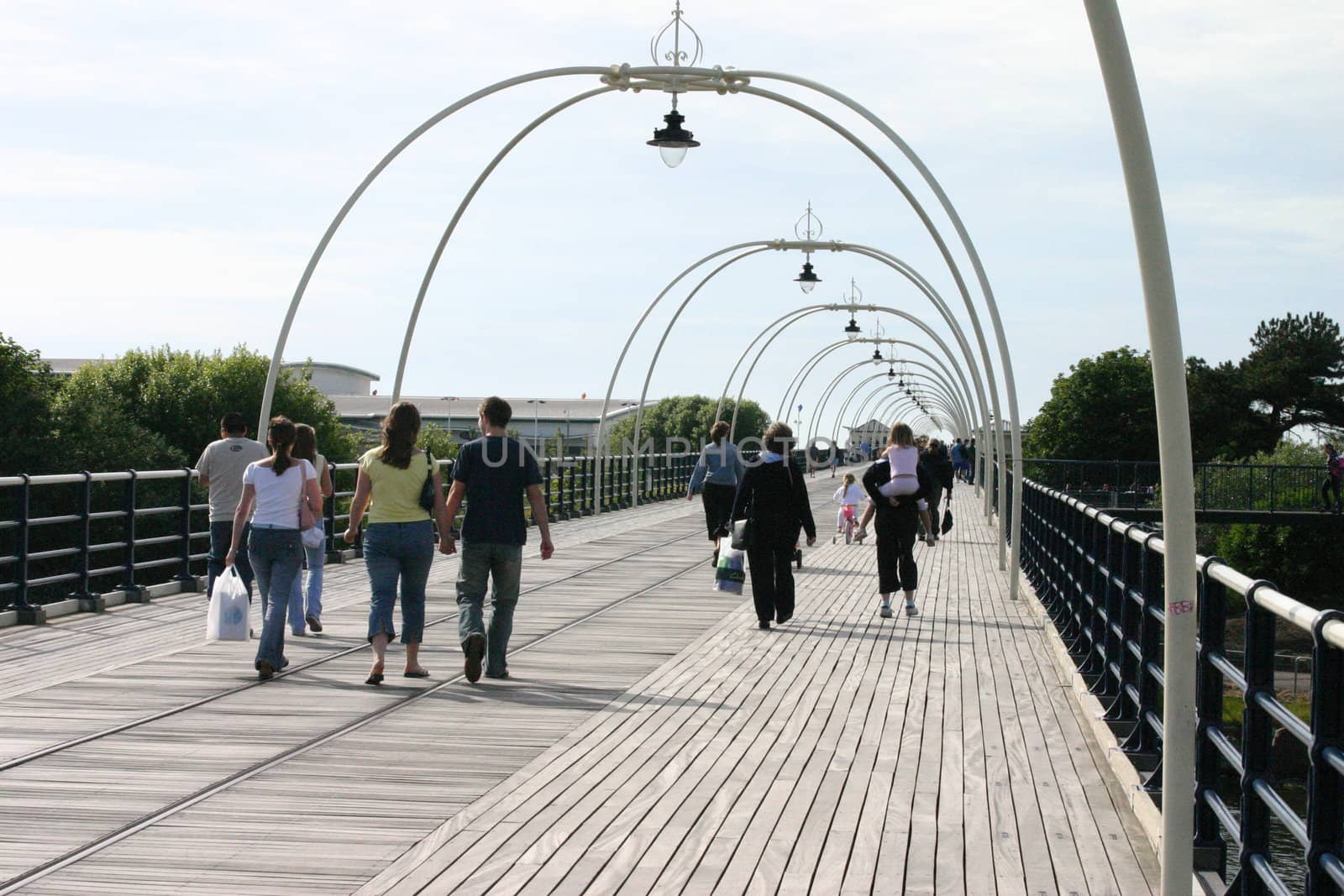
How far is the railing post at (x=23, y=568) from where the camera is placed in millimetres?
12117

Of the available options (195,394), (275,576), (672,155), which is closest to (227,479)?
(275,576)

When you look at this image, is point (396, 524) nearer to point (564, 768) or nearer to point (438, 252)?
point (564, 768)

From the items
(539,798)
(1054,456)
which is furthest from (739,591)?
(1054,456)

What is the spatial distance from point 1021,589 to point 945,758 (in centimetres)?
901

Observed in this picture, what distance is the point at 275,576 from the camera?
9.70 meters

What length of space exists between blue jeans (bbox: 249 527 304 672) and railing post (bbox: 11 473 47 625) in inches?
123

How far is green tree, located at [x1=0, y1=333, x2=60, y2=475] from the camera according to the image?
132ft

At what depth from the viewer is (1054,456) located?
275 ft

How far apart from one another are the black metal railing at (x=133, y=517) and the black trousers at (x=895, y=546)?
4.08 m

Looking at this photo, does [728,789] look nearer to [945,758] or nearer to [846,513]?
[945,758]

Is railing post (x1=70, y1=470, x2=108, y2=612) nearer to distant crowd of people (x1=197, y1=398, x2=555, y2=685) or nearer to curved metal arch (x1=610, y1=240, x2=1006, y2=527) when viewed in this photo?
distant crowd of people (x1=197, y1=398, x2=555, y2=685)

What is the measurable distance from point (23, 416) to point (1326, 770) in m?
41.7

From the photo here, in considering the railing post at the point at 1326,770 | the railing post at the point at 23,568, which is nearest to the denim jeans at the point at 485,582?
the railing post at the point at 23,568

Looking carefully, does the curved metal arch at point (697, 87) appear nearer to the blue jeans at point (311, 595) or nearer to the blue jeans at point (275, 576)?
the blue jeans at point (311, 595)
